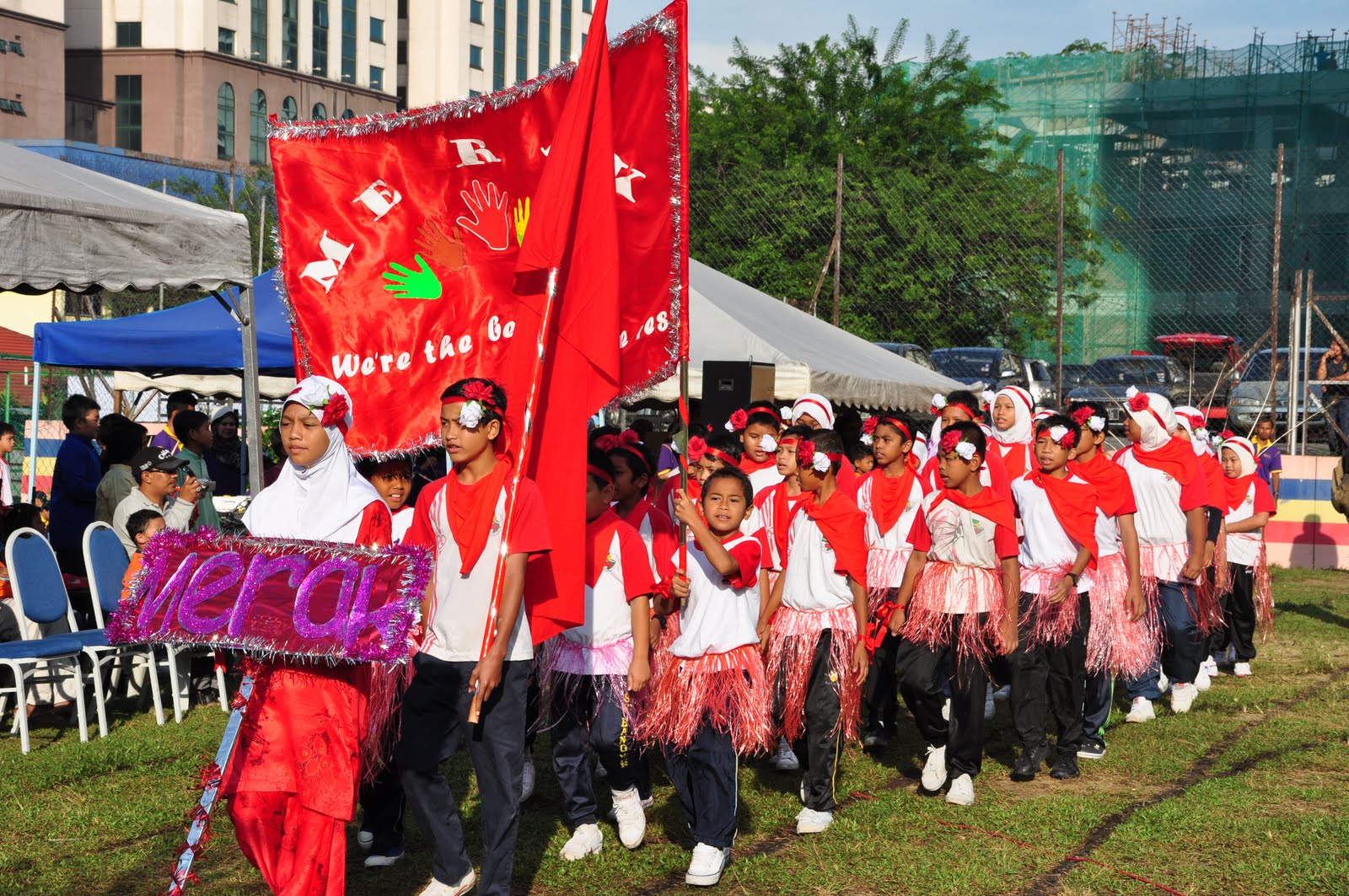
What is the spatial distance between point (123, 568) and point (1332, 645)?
30.5ft

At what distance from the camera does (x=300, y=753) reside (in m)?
4.46

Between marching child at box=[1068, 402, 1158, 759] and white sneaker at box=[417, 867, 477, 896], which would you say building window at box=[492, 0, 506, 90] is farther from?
white sneaker at box=[417, 867, 477, 896]

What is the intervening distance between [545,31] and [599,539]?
73.0m

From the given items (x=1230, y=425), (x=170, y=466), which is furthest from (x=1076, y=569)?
(x=1230, y=425)

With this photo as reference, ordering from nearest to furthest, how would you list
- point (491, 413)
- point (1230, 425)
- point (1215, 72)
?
1. point (491, 413)
2. point (1230, 425)
3. point (1215, 72)

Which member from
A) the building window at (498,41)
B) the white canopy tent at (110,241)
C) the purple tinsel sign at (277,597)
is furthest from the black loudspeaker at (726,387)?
the building window at (498,41)

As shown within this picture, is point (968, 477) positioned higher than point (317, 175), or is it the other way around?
point (317, 175)

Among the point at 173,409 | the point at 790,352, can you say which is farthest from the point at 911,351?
the point at 173,409

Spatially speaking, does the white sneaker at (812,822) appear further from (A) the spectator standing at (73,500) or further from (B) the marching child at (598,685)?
(A) the spectator standing at (73,500)

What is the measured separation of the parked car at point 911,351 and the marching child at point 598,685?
1234 centimetres

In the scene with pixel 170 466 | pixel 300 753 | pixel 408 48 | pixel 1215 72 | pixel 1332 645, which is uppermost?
pixel 408 48

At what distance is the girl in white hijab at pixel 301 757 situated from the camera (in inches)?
175

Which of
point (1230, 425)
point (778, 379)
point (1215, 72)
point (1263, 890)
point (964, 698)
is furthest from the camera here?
point (1215, 72)

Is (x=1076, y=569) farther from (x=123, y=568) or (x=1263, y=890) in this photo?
(x=123, y=568)
